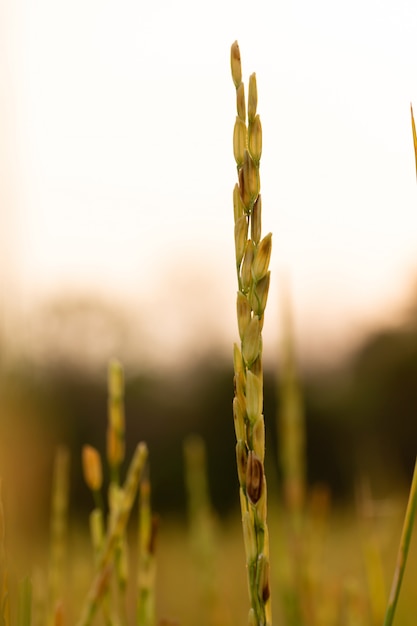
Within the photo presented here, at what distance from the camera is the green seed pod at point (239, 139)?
43 cm

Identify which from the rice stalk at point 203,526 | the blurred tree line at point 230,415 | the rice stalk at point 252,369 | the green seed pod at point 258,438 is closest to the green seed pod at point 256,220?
the rice stalk at point 252,369

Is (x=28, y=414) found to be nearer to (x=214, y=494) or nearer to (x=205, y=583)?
(x=205, y=583)

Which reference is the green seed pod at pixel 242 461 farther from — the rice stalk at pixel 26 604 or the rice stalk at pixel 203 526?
the rice stalk at pixel 203 526

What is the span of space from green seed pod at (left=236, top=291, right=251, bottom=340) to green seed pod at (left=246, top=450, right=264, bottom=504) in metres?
0.07

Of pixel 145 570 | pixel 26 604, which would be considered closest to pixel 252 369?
pixel 26 604

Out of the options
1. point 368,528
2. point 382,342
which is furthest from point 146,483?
point 382,342

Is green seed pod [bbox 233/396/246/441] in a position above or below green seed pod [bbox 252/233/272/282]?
below

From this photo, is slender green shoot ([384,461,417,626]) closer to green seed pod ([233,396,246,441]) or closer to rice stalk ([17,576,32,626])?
green seed pod ([233,396,246,441])

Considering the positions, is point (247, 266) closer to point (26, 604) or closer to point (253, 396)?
point (253, 396)

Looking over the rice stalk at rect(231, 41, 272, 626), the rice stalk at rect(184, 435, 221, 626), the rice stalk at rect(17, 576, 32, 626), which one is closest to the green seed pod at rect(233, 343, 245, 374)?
the rice stalk at rect(231, 41, 272, 626)

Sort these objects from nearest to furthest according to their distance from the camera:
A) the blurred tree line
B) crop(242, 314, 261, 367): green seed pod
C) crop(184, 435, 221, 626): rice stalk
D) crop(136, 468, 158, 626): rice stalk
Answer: crop(242, 314, 261, 367): green seed pod < crop(136, 468, 158, 626): rice stalk < crop(184, 435, 221, 626): rice stalk < the blurred tree line

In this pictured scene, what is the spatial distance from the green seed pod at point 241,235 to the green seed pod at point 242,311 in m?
0.02

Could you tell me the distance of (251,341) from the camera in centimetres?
41

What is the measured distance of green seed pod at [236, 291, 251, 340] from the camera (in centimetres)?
42
